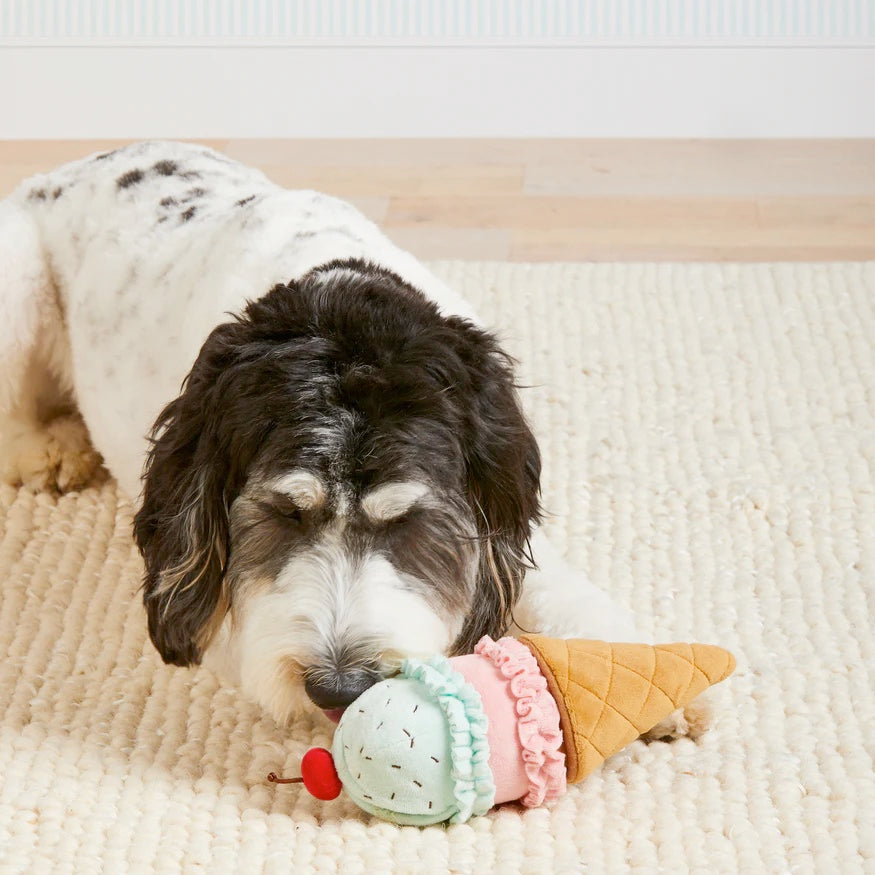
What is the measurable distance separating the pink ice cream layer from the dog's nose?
0.45 feet

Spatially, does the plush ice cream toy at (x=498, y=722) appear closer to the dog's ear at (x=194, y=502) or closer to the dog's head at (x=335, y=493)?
the dog's head at (x=335, y=493)

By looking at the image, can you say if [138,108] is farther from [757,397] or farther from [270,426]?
[270,426]

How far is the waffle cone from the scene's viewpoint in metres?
1.98

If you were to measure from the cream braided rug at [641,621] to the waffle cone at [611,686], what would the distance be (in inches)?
5.1

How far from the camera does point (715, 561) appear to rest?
279cm

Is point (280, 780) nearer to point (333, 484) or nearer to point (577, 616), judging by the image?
point (333, 484)

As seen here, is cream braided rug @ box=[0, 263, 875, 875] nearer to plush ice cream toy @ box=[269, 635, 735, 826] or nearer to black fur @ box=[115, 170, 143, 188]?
plush ice cream toy @ box=[269, 635, 735, 826]

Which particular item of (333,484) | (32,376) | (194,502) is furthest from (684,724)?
(32,376)

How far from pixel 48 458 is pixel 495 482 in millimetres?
1389

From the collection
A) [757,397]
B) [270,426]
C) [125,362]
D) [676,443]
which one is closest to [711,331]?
[757,397]

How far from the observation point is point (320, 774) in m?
2.00

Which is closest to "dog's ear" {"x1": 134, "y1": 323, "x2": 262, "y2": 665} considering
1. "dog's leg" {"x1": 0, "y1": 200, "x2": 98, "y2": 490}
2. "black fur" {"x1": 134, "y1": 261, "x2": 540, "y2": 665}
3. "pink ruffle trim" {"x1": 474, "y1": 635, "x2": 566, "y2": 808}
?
"black fur" {"x1": 134, "y1": 261, "x2": 540, "y2": 665}

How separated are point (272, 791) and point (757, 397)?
5.76ft

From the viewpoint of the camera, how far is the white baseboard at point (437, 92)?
5.50 metres
